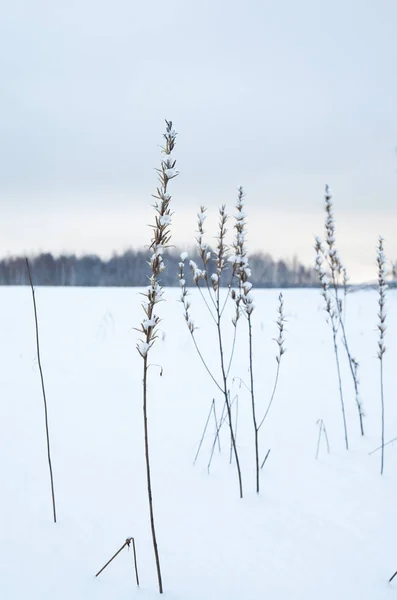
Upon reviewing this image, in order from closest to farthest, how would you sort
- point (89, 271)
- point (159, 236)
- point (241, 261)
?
point (159, 236) < point (241, 261) < point (89, 271)

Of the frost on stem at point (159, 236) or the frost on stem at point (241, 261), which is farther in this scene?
the frost on stem at point (241, 261)

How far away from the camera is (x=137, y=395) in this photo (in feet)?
17.3

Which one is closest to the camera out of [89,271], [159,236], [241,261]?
[159,236]

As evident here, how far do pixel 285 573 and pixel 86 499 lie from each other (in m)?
1.30

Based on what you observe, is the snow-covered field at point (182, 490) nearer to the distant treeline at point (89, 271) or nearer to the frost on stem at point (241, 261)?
the frost on stem at point (241, 261)

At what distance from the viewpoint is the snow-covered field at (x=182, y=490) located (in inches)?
95.7

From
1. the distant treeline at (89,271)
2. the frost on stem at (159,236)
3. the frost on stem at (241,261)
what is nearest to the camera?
the frost on stem at (159,236)

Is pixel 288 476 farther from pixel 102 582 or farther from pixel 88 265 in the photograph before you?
pixel 88 265

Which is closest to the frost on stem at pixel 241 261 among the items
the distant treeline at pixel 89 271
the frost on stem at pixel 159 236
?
the frost on stem at pixel 159 236

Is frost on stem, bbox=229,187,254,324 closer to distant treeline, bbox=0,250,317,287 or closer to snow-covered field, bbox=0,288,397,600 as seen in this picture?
snow-covered field, bbox=0,288,397,600

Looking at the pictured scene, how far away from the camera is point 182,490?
339 centimetres

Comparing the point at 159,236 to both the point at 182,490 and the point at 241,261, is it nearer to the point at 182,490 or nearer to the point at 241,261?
the point at 241,261

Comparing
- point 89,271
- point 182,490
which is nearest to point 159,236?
point 182,490

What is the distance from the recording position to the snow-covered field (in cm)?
243
